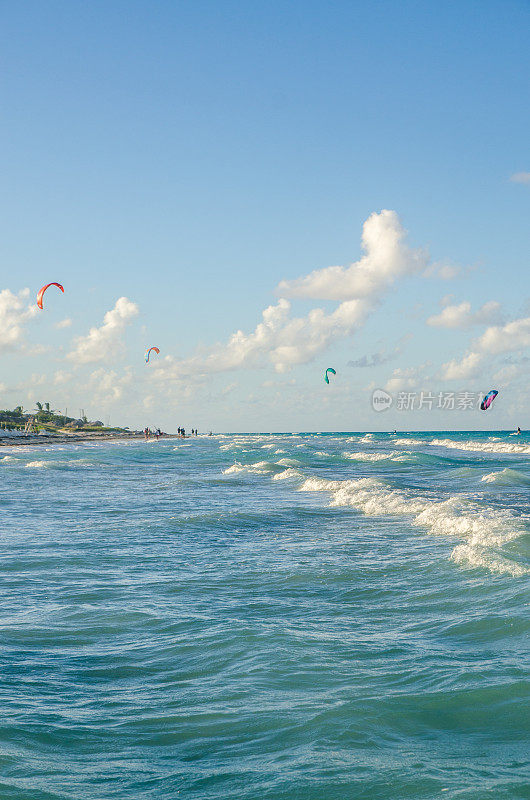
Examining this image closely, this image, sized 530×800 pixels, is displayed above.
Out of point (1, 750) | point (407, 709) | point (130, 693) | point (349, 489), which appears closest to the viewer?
point (1, 750)

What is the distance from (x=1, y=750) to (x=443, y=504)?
1718cm

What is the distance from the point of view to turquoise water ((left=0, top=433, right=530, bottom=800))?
16.5 feet

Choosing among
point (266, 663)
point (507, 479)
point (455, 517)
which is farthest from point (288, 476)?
point (266, 663)

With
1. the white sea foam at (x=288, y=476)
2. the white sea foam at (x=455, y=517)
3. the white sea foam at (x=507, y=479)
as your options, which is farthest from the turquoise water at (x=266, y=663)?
the white sea foam at (x=288, y=476)

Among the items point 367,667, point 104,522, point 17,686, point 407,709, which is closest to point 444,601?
point 367,667

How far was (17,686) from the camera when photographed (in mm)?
6676

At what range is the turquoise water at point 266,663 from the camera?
16.5ft

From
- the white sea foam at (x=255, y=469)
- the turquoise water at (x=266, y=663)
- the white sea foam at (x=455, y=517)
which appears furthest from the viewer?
the white sea foam at (x=255, y=469)

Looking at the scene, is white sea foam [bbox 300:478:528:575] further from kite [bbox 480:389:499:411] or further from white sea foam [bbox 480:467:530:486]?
kite [bbox 480:389:499:411]

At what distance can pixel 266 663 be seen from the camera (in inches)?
286

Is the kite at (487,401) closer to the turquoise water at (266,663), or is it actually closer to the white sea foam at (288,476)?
the white sea foam at (288,476)

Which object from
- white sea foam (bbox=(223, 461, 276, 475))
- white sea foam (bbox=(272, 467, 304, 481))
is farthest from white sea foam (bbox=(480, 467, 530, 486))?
white sea foam (bbox=(223, 461, 276, 475))

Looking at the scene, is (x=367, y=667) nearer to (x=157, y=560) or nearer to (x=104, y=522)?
(x=157, y=560)

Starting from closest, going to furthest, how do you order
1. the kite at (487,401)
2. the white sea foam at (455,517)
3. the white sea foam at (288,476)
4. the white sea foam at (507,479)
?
the white sea foam at (455,517)
the white sea foam at (507,479)
the white sea foam at (288,476)
the kite at (487,401)
